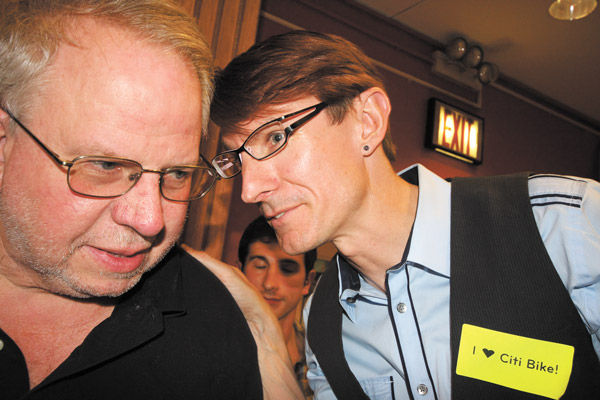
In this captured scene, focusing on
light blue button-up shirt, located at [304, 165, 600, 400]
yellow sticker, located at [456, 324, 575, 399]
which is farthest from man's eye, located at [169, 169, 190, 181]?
yellow sticker, located at [456, 324, 575, 399]

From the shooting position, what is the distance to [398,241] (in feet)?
4.61

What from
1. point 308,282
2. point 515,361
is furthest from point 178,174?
point 308,282

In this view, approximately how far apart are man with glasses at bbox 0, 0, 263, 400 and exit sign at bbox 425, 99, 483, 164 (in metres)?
3.30

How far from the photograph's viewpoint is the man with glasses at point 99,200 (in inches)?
39.0

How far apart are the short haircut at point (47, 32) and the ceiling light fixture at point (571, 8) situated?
314cm

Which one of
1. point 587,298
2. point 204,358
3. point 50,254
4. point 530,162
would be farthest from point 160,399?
point 530,162

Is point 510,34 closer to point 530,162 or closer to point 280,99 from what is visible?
point 530,162

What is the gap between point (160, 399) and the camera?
1141 mm

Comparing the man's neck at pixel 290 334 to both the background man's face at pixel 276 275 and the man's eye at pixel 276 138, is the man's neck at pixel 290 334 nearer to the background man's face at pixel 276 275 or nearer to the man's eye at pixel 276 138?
the background man's face at pixel 276 275

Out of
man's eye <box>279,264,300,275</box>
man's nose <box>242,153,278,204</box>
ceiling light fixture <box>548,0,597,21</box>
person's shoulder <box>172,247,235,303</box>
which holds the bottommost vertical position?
person's shoulder <box>172,247,235,303</box>

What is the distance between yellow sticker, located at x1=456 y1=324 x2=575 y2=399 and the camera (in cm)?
106

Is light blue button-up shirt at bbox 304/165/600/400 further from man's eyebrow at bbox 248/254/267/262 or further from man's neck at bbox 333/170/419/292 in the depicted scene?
man's eyebrow at bbox 248/254/267/262

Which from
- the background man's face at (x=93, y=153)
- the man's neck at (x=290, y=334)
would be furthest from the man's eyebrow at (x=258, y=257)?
the background man's face at (x=93, y=153)

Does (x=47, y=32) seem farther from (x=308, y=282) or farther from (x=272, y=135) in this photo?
(x=308, y=282)
